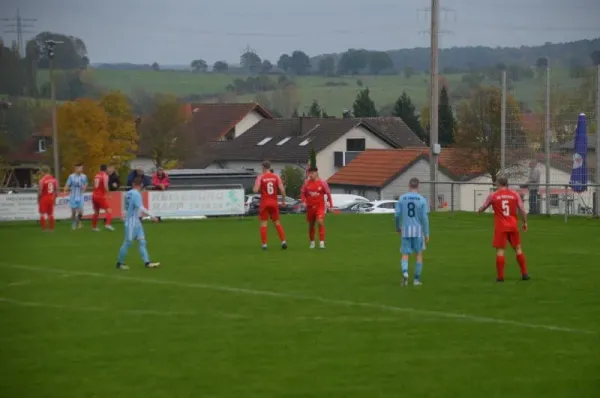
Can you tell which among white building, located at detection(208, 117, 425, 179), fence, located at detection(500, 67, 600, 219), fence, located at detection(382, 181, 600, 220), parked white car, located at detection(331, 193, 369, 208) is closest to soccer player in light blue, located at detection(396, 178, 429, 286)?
fence, located at detection(382, 181, 600, 220)

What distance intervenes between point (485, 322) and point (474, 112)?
55945mm

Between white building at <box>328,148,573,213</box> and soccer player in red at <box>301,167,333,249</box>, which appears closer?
soccer player in red at <box>301,167,333,249</box>

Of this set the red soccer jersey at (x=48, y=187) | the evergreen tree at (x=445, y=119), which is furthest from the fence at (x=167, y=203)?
the evergreen tree at (x=445, y=119)

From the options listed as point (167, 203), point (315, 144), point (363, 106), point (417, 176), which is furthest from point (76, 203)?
point (363, 106)

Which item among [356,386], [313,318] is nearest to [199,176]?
[313,318]

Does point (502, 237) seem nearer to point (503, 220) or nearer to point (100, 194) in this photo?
point (503, 220)

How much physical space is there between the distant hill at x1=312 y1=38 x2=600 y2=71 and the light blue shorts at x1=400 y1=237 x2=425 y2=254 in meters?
3.64

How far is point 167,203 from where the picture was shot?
4041 centimetres

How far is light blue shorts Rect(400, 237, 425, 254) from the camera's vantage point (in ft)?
60.6

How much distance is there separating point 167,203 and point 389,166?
966 inches

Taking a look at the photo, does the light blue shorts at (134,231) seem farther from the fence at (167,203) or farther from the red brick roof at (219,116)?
the red brick roof at (219,116)

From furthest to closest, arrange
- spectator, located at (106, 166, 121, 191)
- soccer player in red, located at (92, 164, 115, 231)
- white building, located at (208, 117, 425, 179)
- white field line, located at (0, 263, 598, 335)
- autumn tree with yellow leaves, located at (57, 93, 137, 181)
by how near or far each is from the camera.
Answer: white building, located at (208, 117, 425, 179), autumn tree with yellow leaves, located at (57, 93, 137, 181), spectator, located at (106, 166, 121, 191), soccer player in red, located at (92, 164, 115, 231), white field line, located at (0, 263, 598, 335)

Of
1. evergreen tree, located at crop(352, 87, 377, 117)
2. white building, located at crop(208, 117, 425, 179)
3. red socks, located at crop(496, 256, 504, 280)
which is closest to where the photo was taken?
red socks, located at crop(496, 256, 504, 280)

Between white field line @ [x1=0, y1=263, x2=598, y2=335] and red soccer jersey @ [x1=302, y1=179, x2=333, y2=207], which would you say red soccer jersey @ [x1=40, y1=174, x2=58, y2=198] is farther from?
white field line @ [x1=0, y1=263, x2=598, y2=335]
